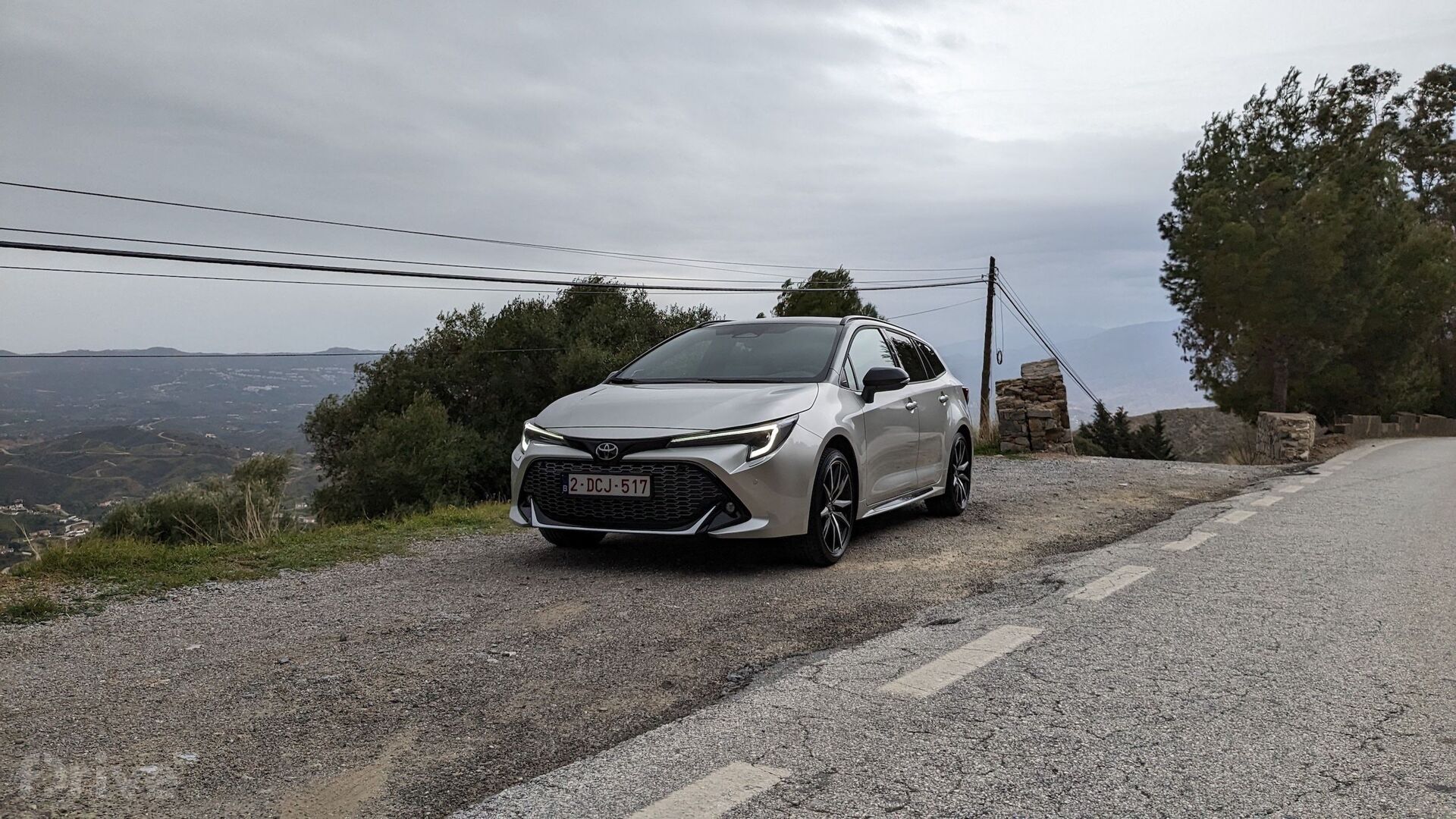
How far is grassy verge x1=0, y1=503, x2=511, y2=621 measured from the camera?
575cm

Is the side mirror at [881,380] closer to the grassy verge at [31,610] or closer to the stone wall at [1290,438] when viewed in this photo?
the grassy verge at [31,610]

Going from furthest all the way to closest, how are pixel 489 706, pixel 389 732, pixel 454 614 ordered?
pixel 454 614 → pixel 489 706 → pixel 389 732

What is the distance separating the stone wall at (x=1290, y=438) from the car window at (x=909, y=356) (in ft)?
39.5

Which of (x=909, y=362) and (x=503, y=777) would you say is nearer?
(x=503, y=777)

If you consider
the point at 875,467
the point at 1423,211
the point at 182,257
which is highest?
the point at 1423,211

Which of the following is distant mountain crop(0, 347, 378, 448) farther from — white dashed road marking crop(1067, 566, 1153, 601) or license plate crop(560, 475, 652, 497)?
white dashed road marking crop(1067, 566, 1153, 601)

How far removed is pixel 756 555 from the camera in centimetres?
689

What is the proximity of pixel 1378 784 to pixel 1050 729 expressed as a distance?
89cm

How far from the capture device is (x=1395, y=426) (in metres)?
31.0

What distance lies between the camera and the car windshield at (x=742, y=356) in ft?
23.5

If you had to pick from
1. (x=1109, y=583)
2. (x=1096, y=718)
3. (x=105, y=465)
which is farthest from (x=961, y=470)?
(x=105, y=465)

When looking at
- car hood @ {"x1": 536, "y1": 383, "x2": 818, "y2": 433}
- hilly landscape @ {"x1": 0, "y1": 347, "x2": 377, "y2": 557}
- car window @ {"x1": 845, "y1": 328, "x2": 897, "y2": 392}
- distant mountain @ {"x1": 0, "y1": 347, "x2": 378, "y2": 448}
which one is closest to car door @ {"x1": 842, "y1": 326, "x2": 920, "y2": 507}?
car window @ {"x1": 845, "y1": 328, "x2": 897, "y2": 392}

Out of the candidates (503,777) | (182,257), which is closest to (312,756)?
(503,777)

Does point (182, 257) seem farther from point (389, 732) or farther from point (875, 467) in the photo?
point (389, 732)
